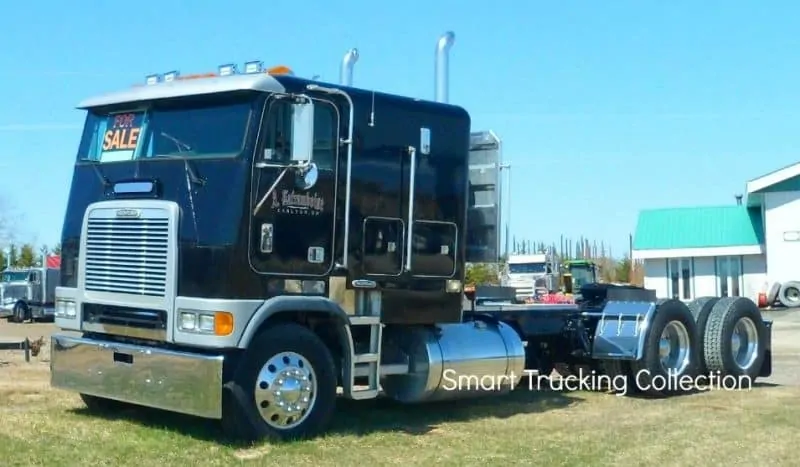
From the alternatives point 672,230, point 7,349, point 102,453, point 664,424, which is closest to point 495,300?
point 664,424

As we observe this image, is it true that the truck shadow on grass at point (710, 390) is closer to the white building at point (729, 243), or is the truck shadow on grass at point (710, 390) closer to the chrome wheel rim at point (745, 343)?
the chrome wheel rim at point (745, 343)

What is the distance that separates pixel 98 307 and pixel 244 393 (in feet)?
5.70

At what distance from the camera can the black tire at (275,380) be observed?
7.84 meters

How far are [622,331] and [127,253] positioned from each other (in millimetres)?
5996

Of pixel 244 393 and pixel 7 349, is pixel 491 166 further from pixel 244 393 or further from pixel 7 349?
pixel 7 349

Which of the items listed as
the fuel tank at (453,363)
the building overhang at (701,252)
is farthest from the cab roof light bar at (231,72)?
the building overhang at (701,252)

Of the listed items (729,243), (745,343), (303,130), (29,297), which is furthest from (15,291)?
(303,130)

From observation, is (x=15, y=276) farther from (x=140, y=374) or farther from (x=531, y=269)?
(x=140, y=374)

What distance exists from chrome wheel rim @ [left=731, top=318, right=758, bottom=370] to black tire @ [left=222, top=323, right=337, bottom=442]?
6.81m

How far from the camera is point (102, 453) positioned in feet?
24.7

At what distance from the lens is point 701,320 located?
12781mm

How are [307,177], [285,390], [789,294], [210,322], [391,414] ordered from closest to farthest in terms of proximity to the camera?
[210,322] < [285,390] < [307,177] < [391,414] < [789,294]

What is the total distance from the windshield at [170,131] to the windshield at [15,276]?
3194 centimetres

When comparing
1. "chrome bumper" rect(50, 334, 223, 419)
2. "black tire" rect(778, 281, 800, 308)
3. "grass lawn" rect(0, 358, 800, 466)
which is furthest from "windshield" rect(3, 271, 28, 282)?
"chrome bumper" rect(50, 334, 223, 419)
